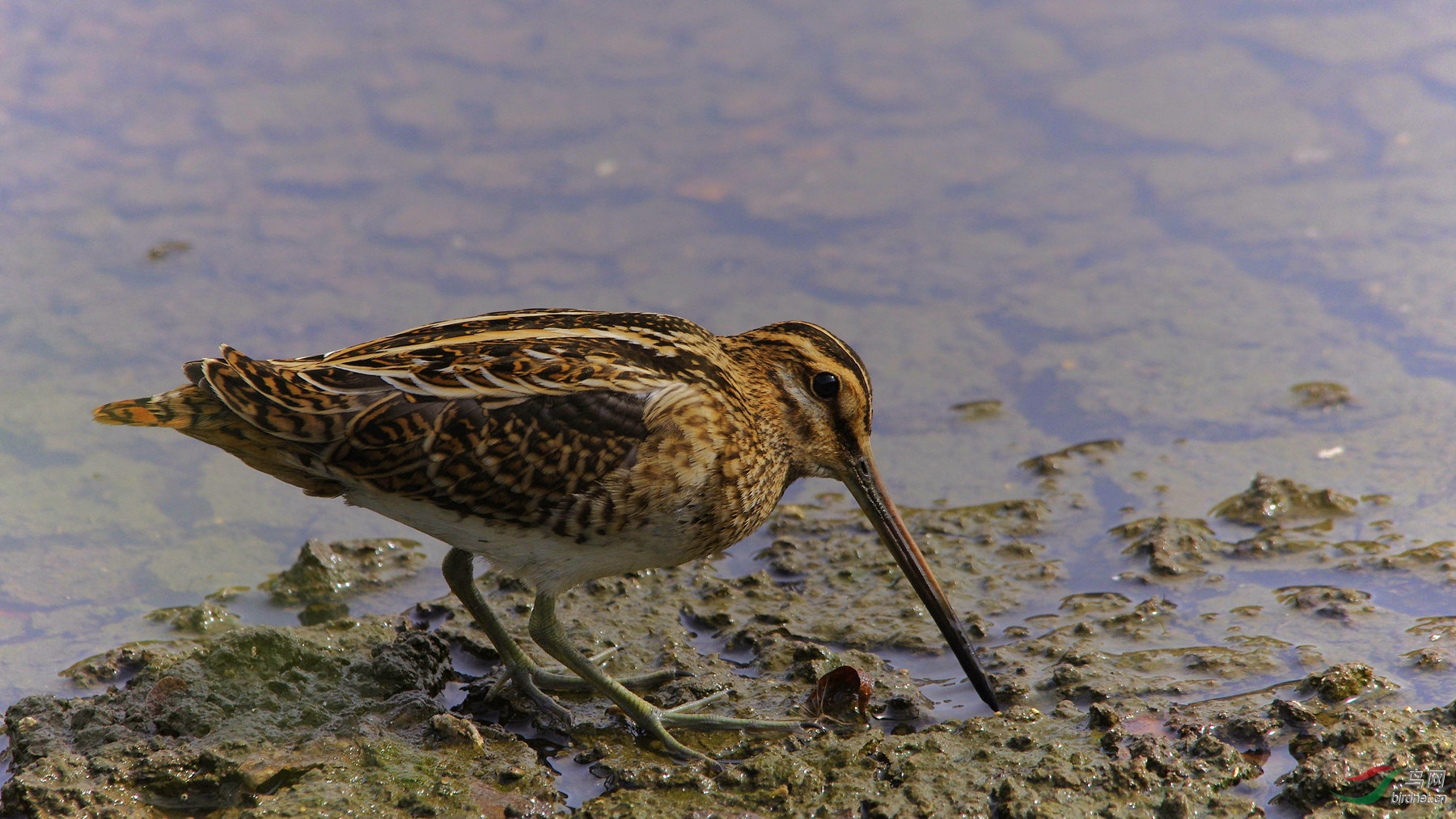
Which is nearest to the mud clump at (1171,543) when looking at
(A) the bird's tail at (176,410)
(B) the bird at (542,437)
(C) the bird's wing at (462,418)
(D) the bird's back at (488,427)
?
(B) the bird at (542,437)

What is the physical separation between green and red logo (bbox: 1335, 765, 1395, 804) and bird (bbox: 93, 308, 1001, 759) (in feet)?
3.69

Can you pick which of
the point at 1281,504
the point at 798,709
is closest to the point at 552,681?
the point at 798,709

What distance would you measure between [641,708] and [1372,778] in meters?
2.20

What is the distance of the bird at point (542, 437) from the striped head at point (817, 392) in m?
0.01

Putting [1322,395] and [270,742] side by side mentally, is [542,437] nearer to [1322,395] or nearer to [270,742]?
[270,742]

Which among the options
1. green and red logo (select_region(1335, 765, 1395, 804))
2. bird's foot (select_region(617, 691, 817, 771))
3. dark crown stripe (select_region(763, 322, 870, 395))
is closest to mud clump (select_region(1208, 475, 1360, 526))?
green and red logo (select_region(1335, 765, 1395, 804))

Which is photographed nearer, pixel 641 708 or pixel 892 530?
pixel 641 708

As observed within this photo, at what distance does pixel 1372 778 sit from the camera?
12.3ft

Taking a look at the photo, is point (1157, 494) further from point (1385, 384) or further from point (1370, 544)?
point (1385, 384)

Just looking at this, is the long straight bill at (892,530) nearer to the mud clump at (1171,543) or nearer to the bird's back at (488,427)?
the bird's back at (488,427)

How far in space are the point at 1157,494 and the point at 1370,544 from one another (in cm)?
89

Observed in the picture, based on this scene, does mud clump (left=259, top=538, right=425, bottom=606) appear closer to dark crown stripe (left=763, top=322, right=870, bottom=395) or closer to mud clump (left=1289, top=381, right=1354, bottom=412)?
dark crown stripe (left=763, top=322, right=870, bottom=395)

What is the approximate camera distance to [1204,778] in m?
3.84

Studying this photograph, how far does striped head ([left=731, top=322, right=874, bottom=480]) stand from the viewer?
4.55 meters
